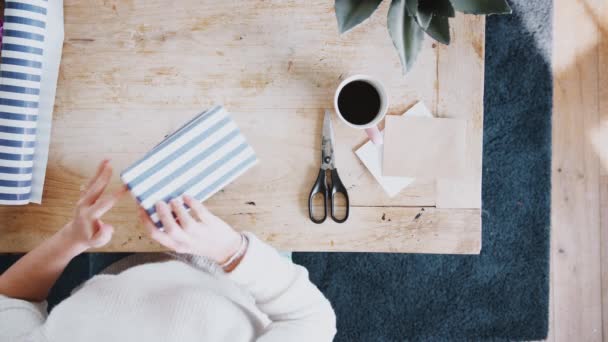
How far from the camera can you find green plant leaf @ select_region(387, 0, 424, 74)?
57 cm

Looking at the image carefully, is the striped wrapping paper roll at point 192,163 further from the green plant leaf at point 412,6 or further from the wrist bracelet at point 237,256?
the green plant leaf at point 412,6

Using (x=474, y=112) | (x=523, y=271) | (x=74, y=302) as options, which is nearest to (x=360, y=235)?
(x=474, y=112)

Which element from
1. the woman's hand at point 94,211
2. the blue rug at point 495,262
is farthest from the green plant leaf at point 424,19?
the blue rug at point 495,262

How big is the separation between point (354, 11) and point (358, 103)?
0.53ft

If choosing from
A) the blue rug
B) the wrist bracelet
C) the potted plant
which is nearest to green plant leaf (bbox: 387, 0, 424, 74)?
the potted plant

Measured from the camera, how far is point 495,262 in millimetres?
1289

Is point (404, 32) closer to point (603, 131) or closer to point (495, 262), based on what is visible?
point (495, 262)

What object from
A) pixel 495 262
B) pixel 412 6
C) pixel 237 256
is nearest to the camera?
pixel 412 6

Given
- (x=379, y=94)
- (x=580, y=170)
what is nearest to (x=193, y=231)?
(x=379, y=94)

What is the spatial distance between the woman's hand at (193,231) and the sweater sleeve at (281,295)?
0.11 ft

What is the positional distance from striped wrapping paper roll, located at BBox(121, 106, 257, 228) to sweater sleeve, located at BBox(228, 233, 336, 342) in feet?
0.34

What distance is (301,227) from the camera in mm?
757

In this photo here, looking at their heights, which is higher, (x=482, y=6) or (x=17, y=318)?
(x=482, y=6)

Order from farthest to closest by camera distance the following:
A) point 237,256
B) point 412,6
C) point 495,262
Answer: point 495,262 < point 237,256 < point 412,6
